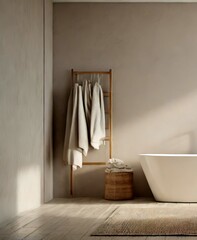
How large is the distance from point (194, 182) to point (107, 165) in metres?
1.24

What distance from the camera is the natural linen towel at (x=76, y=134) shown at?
7.26 meters

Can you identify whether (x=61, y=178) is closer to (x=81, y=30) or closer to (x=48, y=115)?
(x=48, y=115)

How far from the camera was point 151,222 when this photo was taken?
5023mm

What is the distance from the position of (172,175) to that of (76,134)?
1.35 m

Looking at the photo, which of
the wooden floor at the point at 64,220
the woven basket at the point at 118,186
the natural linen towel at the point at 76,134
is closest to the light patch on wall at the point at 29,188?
the wooden floor at the point at 64,220

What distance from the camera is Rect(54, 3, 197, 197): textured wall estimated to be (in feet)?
24.4

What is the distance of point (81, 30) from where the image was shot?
7590mm

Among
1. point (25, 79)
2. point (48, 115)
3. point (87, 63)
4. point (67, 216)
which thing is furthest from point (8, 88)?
point (87, 63)

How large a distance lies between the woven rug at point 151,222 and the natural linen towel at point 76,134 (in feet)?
4.09

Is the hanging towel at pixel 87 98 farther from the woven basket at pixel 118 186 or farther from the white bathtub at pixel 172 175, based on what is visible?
the white bathtub at pixel 172 175

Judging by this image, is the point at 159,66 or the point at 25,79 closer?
the point at 25,79

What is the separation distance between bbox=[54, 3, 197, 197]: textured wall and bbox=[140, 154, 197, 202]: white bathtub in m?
0.61

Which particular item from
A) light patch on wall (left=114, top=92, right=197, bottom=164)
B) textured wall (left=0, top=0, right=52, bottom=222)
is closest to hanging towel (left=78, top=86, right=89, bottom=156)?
light patch on wall (left=114, top=92, right=197, bottom=164)

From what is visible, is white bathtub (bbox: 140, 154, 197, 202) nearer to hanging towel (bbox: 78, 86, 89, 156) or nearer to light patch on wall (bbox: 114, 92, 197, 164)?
light patch on wall (bbox: 114, 92, 197, 164)
